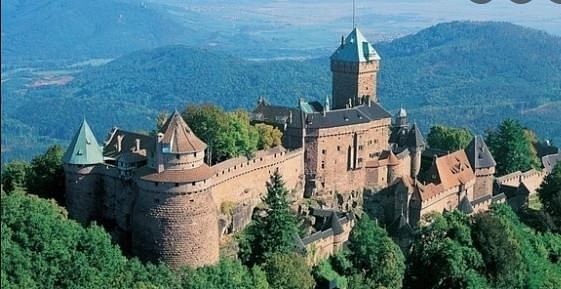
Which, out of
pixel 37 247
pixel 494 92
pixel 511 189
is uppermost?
pixel 37 247

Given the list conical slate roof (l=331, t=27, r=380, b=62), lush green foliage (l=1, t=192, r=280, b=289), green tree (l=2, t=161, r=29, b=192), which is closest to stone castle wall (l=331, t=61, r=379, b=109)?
conical slate roof (l=331, t=27, r=380, b=62)

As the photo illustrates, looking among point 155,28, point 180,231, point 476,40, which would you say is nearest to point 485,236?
point 180,231

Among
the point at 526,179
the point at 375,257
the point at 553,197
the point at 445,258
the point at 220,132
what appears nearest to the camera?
the point at 375,257

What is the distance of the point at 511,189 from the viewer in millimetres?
34344

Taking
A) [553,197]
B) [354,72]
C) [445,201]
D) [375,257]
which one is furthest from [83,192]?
[553,197]

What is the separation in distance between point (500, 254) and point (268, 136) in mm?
8615

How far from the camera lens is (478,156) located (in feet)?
108

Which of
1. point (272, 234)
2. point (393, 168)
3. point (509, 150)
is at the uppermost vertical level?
point (393, 168)

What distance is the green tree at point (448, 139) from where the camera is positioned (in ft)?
123

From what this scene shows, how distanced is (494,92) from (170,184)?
3920 inches

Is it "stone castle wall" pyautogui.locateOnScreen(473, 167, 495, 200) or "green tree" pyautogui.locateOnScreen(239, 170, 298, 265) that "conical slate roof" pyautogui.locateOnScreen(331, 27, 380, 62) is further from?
"green tree" pyautogui.locateOnScreen(239, 170, 298, 265)

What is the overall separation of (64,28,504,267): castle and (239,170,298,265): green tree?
2.47ft

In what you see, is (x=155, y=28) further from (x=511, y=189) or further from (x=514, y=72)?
(x=511, y=189)

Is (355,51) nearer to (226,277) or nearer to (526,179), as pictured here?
(526,179)
